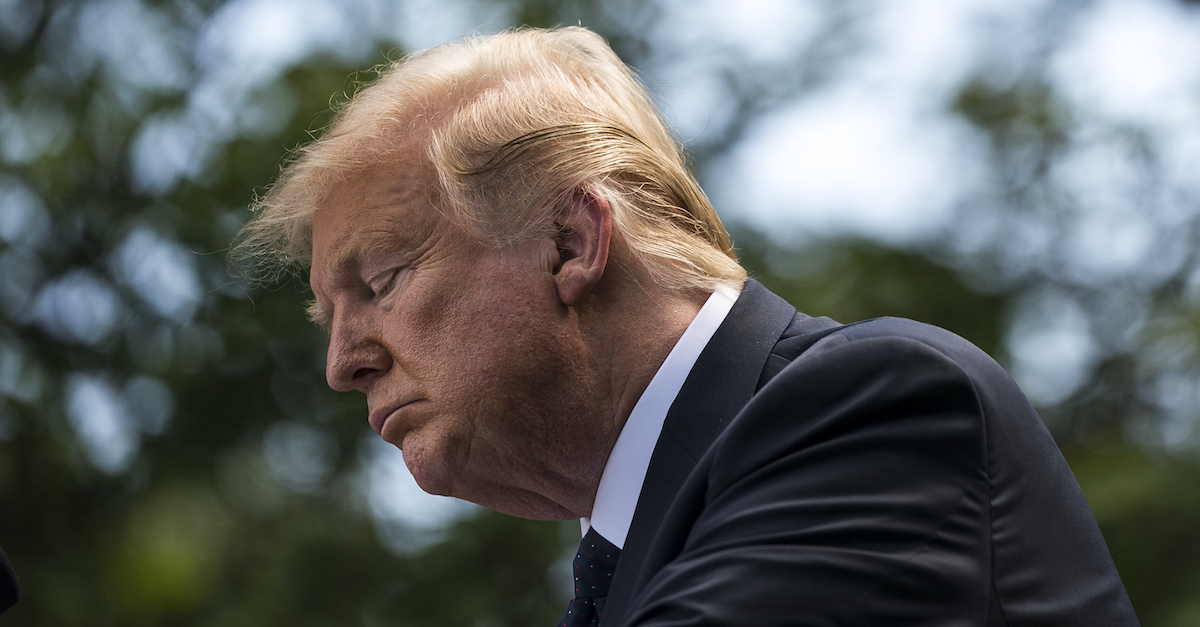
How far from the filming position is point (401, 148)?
2.07 m

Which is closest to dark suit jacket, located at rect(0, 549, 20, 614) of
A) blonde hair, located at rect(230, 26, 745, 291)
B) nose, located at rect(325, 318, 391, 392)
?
nose, located at rect(325, 318, 391, 392)

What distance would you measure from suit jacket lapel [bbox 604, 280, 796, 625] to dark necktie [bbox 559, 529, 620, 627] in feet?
0.85

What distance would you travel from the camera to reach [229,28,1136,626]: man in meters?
1.24

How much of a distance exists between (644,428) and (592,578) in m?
0.30

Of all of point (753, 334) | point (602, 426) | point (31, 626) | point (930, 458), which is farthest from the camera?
point (31, 626)

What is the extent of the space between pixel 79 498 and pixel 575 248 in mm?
4277

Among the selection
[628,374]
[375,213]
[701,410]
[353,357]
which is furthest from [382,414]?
[701,410]

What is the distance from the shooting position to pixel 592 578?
6.29ft

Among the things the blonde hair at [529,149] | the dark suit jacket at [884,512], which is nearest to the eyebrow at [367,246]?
the blonde hair at [529,149]

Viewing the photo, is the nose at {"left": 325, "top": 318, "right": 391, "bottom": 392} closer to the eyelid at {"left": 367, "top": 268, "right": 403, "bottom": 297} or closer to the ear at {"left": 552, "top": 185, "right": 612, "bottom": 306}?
the eyelid at {"left": 367, "top": 268, "right": 403, "bottom": 297}

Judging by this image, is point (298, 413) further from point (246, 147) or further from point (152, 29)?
point (152, 29)

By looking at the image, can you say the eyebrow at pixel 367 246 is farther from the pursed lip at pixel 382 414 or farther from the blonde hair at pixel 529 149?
the pursed lip at pixel 382 414

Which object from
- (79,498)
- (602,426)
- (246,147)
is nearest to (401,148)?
(602,426)

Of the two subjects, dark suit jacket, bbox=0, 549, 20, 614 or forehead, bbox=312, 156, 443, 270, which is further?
forehead, bbox=312, 156, 443, 270
